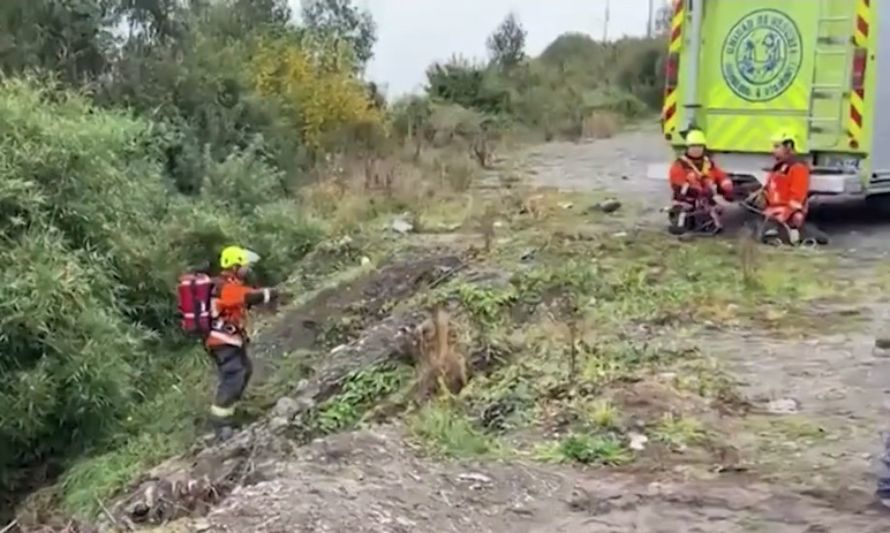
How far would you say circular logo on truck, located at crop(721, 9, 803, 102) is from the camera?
10805 millimetres

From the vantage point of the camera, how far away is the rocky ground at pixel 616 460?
16.5 feet

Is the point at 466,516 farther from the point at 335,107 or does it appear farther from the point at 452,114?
the point at 452,114

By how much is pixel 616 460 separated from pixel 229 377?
3.52 meters

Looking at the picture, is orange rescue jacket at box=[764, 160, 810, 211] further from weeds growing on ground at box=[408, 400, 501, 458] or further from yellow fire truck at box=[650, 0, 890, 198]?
weeds growing on ground at box=[408, 400, 501, 458]

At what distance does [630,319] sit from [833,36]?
3.92m

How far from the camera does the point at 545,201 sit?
13445mm

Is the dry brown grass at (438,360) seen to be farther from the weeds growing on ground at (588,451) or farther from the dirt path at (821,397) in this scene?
the dirt path at (821,397)

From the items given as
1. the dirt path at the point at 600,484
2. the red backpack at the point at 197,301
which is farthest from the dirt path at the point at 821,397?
the red backpack at the point at 197,301

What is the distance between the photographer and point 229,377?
841cm

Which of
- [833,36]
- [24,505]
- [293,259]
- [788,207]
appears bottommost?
[24,505]

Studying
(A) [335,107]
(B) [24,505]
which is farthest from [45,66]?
(B) [24,505]

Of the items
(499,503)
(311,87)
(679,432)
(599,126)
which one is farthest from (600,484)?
(599,126)

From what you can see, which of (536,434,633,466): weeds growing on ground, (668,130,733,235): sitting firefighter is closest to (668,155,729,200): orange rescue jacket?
(668,130,733,235): sitting firefighter

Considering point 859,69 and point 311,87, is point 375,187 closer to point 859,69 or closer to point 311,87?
point 859,69
